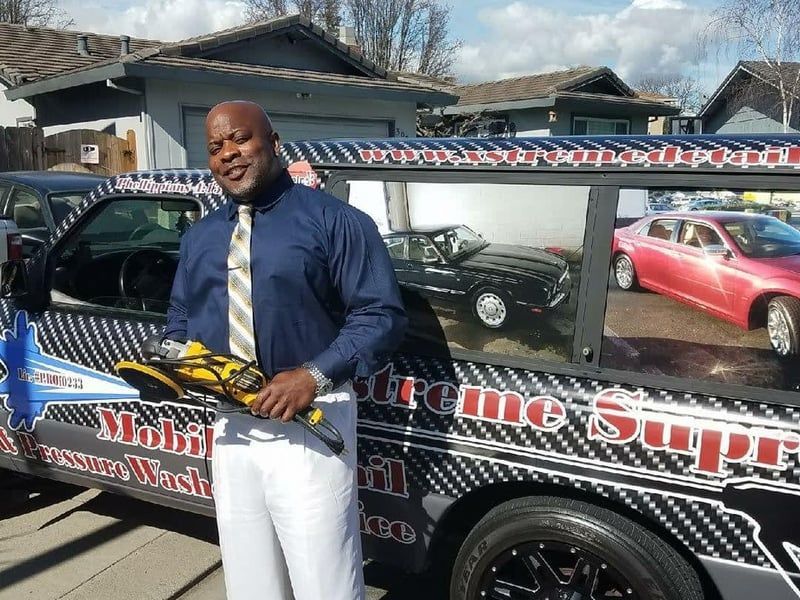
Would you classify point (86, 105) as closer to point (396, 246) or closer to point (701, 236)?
point (396, 246)

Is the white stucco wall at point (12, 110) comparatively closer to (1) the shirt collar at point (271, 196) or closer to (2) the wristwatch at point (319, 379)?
(1) the shirt collar at point (271, 196)

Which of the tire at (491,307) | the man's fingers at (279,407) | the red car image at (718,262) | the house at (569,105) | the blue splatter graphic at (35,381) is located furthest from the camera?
the house at (569,105)

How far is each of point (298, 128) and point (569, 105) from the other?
28.6 ft

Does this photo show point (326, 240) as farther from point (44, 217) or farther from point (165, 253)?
point (44, 217)

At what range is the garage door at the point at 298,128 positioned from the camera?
12188 mm

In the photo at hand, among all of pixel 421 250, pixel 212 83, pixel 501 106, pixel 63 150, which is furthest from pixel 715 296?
pixel 501 106

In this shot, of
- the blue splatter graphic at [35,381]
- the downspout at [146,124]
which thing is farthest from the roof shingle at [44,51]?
the blue splatter graphic at [35,381]

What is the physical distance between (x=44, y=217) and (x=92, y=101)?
5.62m

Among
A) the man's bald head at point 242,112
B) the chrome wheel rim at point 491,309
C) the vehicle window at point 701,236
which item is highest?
the man's bald head at point 242,112

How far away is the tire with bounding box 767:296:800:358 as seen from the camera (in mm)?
2094

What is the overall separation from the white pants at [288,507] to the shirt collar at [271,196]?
1.83 feet

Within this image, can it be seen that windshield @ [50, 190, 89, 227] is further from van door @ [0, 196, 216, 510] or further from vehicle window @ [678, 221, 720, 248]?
vehicle window @ [678, 221, 720, 248]

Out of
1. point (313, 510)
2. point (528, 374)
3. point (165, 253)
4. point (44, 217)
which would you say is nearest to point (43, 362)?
point (165, 253)

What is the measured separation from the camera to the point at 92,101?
12406 millimetres
